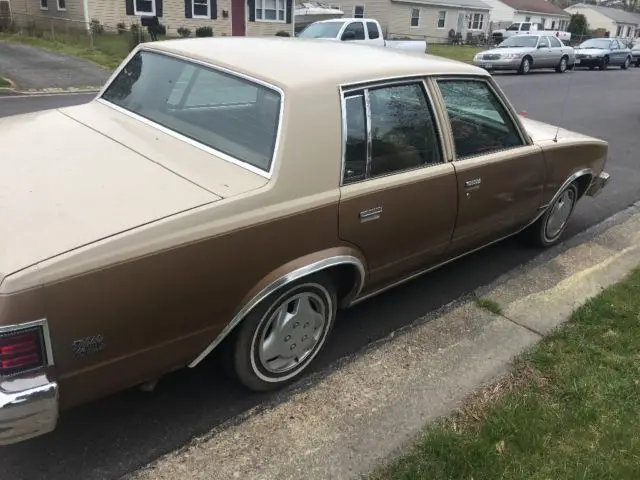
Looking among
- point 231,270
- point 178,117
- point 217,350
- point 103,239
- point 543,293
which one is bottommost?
point 543,293

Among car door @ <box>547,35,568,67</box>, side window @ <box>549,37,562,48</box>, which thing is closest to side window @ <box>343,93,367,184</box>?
car door @ <box>547,35,568,67</box>

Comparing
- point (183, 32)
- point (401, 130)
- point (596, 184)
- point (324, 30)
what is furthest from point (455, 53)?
point (401, 130)

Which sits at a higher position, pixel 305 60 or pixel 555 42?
pixel 305 60

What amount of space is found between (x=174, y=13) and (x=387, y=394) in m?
27.5

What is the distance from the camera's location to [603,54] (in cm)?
2834

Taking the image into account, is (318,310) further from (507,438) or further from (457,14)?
(457,14)

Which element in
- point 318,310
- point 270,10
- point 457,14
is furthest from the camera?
point 457,14

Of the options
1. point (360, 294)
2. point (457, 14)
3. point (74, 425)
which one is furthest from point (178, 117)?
point (457, 14)

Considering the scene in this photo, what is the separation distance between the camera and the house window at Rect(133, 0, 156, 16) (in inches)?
1037

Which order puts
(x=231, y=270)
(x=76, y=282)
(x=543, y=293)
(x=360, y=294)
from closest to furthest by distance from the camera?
(x=76, y=282) < (x=231, y=270) < (x=360, y=294) < (x=543, y=293)

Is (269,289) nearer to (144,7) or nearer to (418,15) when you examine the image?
(144,7)

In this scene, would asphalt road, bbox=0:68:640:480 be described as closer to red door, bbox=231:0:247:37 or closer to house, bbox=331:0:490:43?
red door, bbox=231:0:247:37

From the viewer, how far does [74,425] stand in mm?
2787

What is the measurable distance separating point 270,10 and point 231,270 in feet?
96.6
